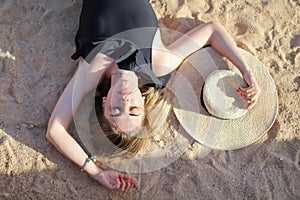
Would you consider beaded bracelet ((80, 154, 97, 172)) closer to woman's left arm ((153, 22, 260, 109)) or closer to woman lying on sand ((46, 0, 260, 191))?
woman lying on sand ((46, 0, 260, 191))

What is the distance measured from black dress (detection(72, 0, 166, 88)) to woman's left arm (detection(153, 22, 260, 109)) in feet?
0.37

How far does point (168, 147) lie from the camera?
220 centimetres

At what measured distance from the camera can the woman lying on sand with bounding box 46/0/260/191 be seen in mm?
2037

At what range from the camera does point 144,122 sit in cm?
206

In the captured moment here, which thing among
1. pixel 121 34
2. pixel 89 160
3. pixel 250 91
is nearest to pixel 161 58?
pixel 121 34

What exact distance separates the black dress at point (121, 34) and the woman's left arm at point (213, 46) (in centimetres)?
11

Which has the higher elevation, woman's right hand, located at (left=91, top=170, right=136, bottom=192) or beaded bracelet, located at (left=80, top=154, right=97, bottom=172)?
beaded bracelet, located at (left=80, top=154, right=97, bottom=172)

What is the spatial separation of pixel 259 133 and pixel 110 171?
725 mm

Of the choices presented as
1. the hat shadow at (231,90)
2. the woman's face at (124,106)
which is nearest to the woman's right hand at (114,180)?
the woman's face at (124,106)

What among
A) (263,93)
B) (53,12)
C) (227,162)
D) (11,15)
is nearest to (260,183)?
(227,162)


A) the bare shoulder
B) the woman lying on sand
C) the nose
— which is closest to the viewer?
the nose

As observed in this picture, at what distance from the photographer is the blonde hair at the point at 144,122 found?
2.06 m

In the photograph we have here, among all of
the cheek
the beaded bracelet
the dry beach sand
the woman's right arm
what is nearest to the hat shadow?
the dry beach sand

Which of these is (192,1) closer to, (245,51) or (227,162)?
(245,51)
